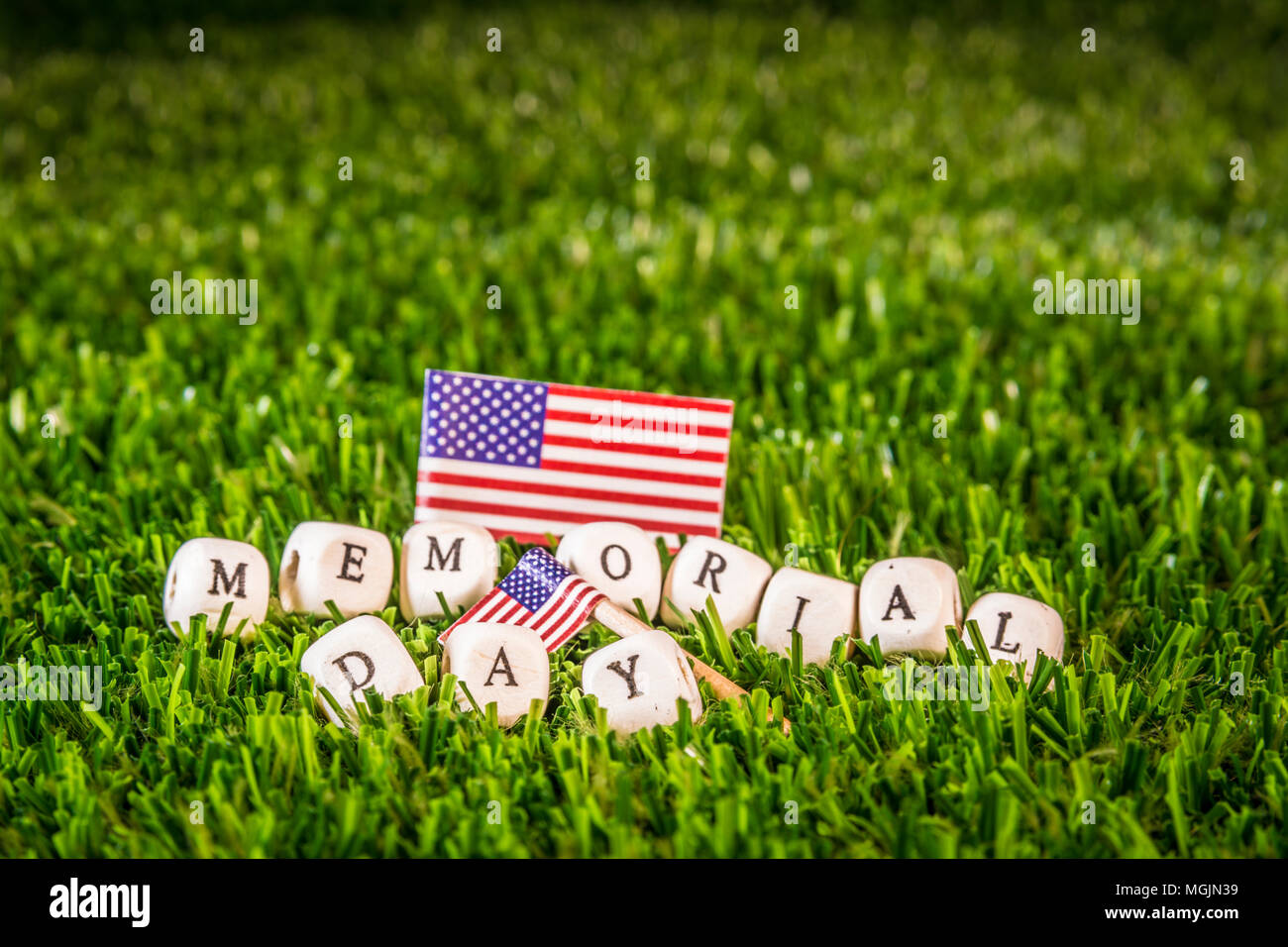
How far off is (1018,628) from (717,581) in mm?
648

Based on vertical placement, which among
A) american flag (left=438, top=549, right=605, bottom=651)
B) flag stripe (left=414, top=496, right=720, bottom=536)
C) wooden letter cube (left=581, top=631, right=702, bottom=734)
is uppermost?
flag stripe (left=414, top=496, right=720, bottom=536)

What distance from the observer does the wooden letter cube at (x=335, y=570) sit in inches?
104

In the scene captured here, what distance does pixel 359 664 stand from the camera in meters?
2.34

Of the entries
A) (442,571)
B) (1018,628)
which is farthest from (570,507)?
(1018,628)

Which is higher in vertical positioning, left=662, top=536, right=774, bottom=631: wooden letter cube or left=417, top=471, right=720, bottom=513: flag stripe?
left=417, top=471, right=720, bottom=513: flag stripe

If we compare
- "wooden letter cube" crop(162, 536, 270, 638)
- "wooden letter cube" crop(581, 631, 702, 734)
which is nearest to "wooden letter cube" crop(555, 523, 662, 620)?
"wooden letter cube" crop(581, 631, 702, 734)

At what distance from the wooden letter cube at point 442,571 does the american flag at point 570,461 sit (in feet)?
0.86

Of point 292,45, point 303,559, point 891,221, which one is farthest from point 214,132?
point 303,559

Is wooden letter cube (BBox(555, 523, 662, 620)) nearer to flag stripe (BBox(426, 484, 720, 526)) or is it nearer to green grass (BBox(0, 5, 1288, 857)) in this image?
green grass (BBox(0, 5, 1288, 857))

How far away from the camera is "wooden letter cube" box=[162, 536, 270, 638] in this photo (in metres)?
2.58

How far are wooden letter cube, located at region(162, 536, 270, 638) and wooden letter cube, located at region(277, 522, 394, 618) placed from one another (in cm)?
8

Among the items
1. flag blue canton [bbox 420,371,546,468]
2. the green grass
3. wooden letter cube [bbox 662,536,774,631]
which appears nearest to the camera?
the green grass
